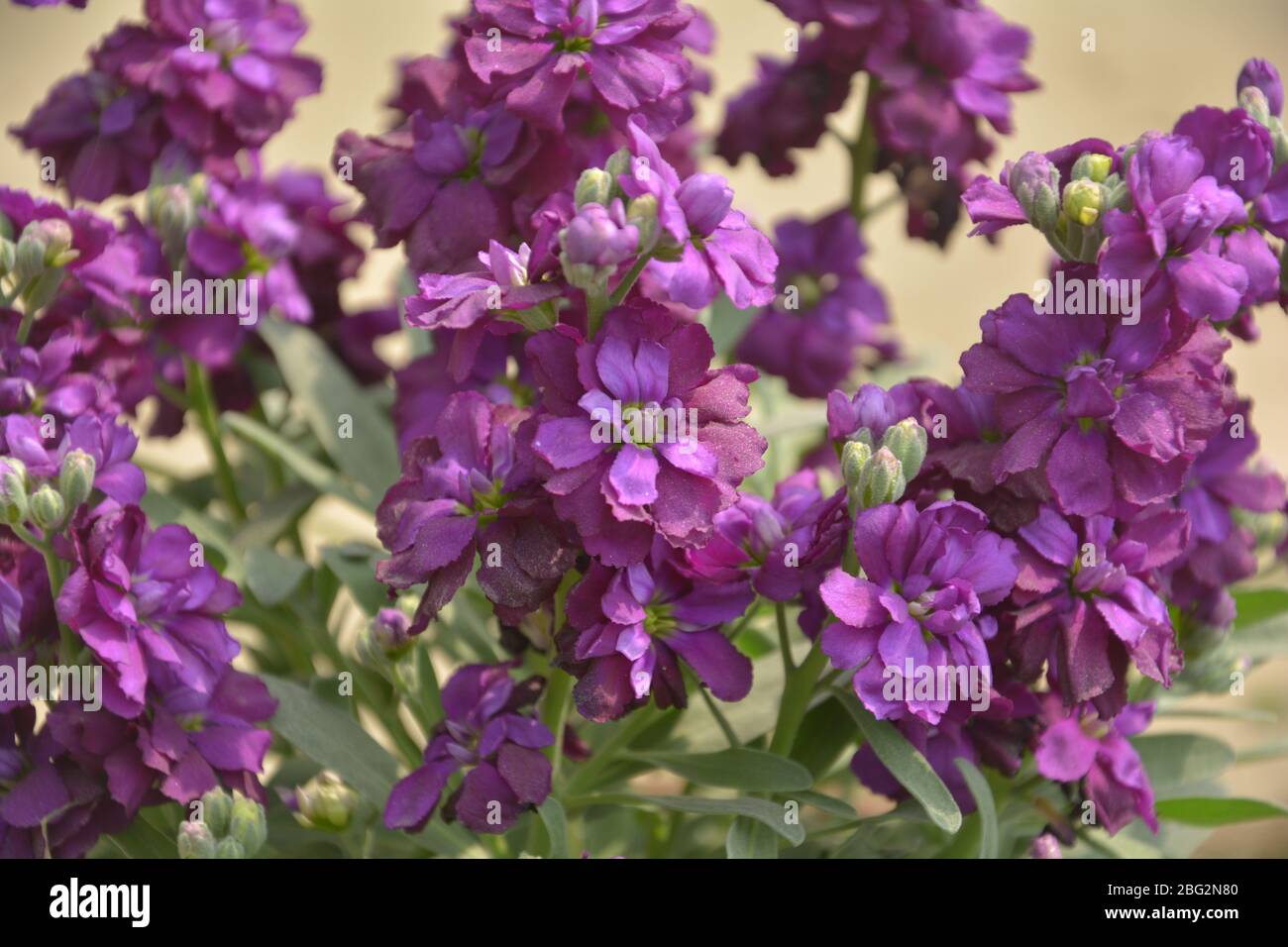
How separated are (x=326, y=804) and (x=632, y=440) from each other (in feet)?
1.18

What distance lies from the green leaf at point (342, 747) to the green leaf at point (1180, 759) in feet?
1.65

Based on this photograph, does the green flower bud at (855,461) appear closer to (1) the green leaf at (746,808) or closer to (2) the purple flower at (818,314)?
(1) the green leaf at (746,808)

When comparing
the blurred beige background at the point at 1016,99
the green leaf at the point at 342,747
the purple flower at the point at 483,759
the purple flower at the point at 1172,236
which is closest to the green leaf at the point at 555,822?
the purple flower at the point at 483,759

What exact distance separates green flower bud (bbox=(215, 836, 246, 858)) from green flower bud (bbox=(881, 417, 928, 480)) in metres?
0.45

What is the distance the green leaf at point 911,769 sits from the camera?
883mm

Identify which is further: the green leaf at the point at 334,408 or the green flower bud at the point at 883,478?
the green leaf at the point at 334,408

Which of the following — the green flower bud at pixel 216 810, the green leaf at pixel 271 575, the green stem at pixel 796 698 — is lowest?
the green flower bud at pixel 216 810

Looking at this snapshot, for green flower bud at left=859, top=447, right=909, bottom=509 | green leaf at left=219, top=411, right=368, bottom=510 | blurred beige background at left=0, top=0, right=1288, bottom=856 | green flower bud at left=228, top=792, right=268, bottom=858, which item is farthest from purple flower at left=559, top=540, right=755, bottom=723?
blurred beige background at left=0, top=0, right=1288, bottom=856

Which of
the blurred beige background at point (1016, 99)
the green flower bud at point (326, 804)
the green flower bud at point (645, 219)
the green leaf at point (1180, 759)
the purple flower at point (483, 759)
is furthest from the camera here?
the blurred beige background at point (1016, 99)

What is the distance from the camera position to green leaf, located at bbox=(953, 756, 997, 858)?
947 millimetres

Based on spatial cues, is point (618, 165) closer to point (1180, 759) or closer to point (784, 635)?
point (784, 635)

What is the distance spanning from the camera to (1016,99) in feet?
11.0
